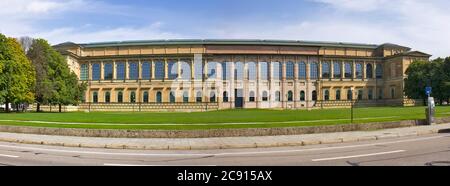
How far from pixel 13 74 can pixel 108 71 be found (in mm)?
50867

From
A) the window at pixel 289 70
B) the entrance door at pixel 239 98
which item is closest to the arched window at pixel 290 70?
the window at pixel 289 70

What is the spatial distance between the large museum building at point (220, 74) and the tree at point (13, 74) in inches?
1568

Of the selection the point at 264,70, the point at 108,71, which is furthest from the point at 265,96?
the point at 108,71

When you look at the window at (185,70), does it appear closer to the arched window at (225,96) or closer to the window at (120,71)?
the arched window at (225,96)

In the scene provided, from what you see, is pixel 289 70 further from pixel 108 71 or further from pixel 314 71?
pixel 108 71

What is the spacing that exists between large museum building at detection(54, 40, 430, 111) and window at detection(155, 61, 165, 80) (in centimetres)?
3

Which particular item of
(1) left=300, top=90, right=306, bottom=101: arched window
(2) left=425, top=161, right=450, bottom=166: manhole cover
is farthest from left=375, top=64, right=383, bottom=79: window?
(2) left=425, top=161, right=450, bottom=166: manhole cover

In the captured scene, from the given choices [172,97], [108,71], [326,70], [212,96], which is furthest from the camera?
[326,70]

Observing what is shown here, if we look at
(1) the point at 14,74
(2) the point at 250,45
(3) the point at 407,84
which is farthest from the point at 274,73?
(1) the point at 14,74

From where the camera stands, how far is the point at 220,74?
98125mm

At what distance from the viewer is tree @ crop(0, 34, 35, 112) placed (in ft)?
169

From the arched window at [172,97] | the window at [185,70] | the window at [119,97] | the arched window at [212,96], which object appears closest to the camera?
the arched window at [212,96]

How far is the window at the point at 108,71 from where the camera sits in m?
104

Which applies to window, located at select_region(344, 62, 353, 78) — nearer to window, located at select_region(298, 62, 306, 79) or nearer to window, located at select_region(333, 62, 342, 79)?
window, located at select_region(333, 62, 342, 79)
